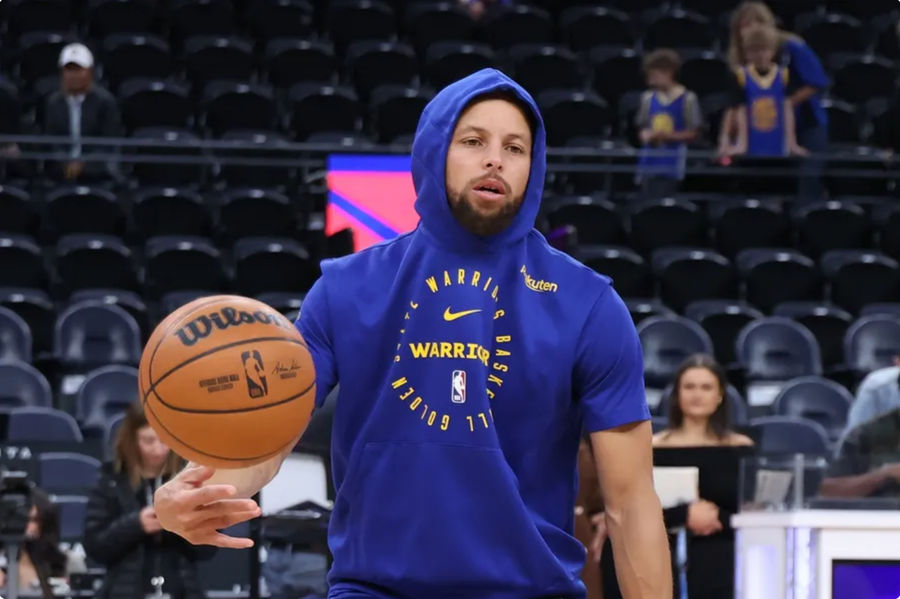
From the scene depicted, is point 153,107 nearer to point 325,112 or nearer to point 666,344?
point 325,112

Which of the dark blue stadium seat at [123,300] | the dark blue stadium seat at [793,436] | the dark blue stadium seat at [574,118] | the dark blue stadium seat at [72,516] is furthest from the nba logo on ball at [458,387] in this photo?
the dark blue stadium seat at [574,118]

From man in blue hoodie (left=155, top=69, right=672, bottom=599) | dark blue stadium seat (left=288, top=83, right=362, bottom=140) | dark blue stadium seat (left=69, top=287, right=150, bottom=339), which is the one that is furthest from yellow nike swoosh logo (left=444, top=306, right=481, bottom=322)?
dark blue stadium seat (left=288, top=83, right=362, bottom=140)

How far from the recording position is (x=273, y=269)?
11266mm

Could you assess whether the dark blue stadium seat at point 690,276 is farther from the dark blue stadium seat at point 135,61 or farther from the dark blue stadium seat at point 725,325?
the dark blue stadium seat at point 135,61

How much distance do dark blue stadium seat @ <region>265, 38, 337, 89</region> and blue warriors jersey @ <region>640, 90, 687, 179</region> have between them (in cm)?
284

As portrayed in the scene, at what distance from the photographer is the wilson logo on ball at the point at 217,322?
9.98 ft

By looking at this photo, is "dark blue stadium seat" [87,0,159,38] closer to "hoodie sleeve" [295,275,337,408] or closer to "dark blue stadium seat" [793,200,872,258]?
"dark blue stadium seat" [793,200,872,258]

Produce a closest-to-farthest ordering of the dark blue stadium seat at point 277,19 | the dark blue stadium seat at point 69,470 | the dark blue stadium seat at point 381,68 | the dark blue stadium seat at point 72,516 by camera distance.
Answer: the dark blue stadium seat at point 72,516, the dark blue stadium seat at point 69,470, the dark blue stadium seat at point 381,68, the dark blue stadium seat at point 277,19

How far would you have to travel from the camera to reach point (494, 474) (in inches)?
119

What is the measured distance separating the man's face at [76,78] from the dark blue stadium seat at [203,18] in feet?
7.31

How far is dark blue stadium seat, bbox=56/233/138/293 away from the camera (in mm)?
11156

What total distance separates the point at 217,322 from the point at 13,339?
755 cm

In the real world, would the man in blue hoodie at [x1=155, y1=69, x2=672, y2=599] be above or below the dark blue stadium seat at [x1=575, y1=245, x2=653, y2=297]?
below

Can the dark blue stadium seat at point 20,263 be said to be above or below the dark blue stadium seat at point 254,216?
below
